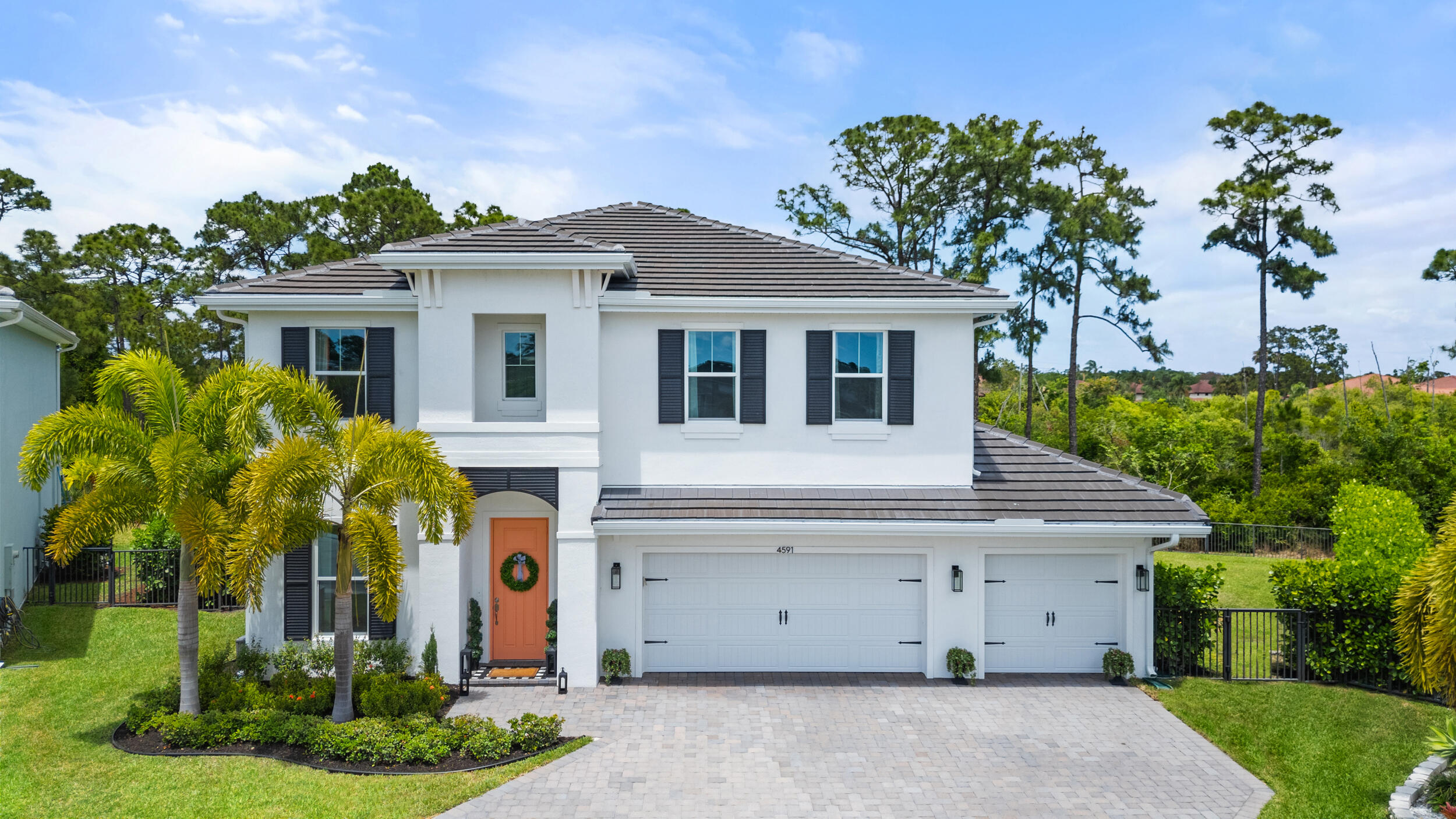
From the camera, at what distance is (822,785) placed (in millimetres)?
8703

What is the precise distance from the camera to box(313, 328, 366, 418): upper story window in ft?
40.1

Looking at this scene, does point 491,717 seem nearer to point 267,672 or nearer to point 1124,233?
point 267,672

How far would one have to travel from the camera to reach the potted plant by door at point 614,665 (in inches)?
469

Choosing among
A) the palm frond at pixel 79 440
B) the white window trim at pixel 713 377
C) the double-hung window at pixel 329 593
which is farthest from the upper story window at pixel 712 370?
the palm frond at pixel 79 440

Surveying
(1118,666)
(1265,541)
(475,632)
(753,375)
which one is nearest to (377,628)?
(475,632)

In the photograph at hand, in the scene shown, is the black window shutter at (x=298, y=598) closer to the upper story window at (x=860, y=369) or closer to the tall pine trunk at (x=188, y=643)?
the tall pine trunk at (x=188, y=643)

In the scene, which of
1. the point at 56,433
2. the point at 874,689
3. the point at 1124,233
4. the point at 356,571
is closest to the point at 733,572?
the point at 874,689

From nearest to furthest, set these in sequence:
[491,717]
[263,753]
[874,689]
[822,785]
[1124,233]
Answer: [822,785], [263,753], [491,717], [874,689], [1124,233]

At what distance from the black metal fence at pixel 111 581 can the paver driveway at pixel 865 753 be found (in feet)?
27.4

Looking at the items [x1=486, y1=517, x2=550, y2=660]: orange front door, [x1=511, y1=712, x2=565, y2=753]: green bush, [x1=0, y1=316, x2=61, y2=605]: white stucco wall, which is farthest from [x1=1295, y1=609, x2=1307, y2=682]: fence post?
[x1=0, y1=316, x2=61, y2=605]: white stucco wall

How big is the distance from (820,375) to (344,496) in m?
7.16

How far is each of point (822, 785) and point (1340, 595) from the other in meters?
9.13

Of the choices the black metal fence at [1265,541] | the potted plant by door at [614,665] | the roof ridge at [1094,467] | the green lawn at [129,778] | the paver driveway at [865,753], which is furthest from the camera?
the black metal fence at [1265,541]

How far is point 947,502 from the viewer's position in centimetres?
1230
